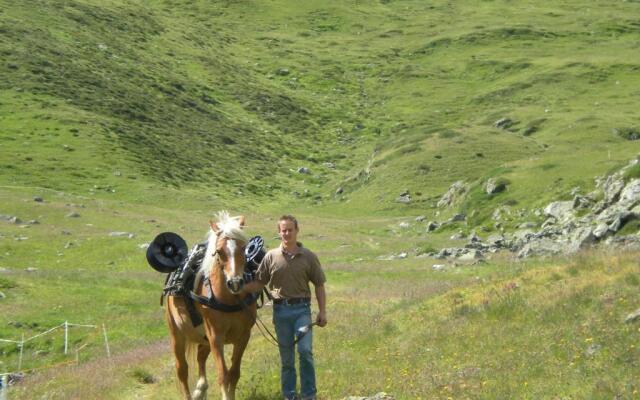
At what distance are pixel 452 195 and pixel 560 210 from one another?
22.9m

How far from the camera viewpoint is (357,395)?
13.1 meters

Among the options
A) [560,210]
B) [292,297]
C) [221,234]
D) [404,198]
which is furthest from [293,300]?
[404,198]

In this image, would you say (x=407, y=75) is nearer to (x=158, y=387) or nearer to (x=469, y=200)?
(x=469, y=200)

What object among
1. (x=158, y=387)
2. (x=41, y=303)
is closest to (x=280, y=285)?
(x=158, y=387)

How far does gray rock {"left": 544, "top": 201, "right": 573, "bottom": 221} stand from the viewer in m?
46.8

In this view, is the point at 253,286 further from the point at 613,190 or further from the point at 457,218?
the point at 457,218

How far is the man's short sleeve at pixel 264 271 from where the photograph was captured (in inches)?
501

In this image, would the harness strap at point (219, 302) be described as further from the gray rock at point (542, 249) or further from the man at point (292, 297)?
the gray rock at point (542, 249)

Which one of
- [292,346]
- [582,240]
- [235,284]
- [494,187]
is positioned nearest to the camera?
[235,284]

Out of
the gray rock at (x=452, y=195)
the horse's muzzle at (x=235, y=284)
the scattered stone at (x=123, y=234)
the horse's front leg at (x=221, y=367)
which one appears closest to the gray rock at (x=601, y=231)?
the horse's front leg at (x=221, y=367)

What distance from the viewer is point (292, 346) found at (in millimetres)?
12719

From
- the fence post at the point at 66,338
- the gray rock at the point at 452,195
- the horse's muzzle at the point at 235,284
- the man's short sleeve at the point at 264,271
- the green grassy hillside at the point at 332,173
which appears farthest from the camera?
the gray rock at the point at 452,195

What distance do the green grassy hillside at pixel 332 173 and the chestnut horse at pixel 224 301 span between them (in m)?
1.22

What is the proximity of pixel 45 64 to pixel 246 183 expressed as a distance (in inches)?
1401
